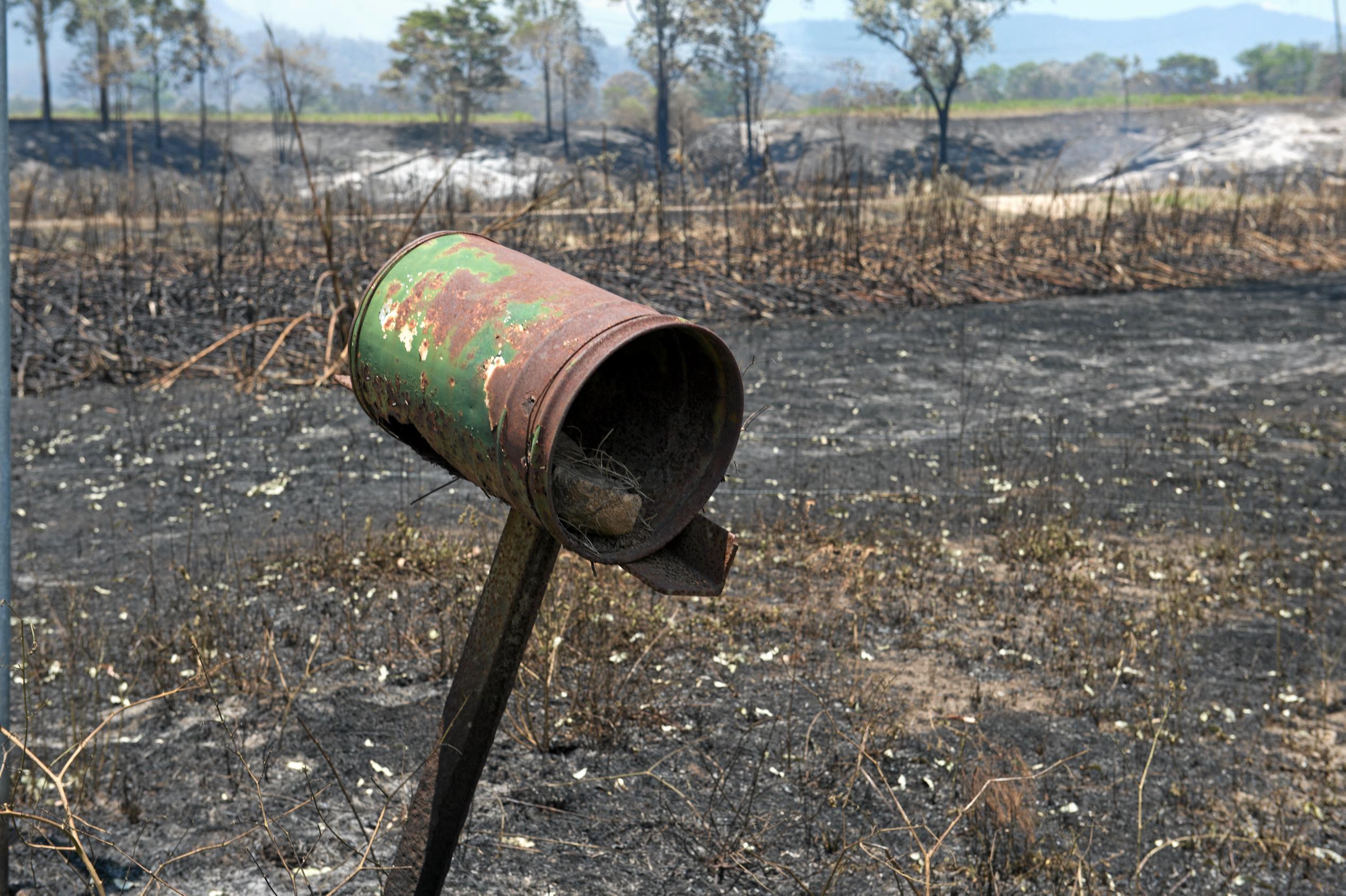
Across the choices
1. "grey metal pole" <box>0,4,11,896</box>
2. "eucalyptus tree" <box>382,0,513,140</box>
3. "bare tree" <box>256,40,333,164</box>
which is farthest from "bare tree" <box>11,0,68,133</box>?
"grey metal pole" <box>0,4,11,896</box>

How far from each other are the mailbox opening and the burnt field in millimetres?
174

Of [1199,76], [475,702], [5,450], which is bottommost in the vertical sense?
[475,702]

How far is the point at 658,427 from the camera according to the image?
7.14 ft

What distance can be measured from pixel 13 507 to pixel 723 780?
4.61 metres

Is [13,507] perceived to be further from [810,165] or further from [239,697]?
[810,165]

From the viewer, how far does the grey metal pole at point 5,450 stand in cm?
206

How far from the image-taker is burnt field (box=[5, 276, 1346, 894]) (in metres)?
2.80

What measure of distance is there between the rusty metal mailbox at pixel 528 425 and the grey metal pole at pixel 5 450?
2.22ft

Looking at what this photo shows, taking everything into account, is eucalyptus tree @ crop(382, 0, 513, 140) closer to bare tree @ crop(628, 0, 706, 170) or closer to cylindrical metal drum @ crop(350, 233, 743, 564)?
bare tree @ crop(628, 0, 706, 170)

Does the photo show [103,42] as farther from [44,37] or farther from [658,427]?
[658,427]

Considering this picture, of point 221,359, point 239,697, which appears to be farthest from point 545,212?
point 239,697

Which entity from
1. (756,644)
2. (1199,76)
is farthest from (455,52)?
(1199,76)

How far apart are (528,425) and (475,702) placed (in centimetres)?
65

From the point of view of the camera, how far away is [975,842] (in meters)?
2.89
